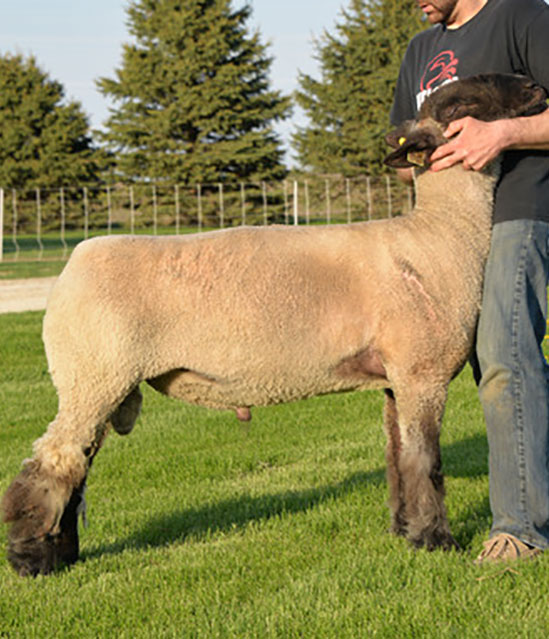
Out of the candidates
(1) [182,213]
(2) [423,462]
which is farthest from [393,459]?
(1) [182,213]

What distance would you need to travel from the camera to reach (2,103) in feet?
175

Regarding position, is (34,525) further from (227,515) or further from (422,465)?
(422,465)

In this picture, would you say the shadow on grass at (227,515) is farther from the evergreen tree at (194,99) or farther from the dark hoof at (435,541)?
the evergreen tree at (194,99)

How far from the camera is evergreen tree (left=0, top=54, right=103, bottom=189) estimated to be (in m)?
50.4

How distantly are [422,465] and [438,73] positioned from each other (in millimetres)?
Answer: 2120

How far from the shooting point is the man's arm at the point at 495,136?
4.38 m

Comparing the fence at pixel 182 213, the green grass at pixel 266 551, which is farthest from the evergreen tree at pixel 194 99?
the green grass at pixel 266 551

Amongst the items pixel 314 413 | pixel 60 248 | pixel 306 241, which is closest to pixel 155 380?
pixel 306 241

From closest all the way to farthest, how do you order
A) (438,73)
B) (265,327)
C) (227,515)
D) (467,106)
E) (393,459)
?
(265,327) < (467,106) < (438,73) < (393,459) < (227,515)

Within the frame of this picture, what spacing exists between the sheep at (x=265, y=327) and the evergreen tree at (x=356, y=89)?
4540 centimetres

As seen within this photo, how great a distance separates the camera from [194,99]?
49.5 m

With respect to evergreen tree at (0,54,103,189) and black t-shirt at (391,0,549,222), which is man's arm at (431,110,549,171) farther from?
evergreen tree at (0,54,103,189)

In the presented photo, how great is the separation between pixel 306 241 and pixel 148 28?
50.6 meters

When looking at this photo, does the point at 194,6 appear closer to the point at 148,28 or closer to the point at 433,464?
the point at 148,28
